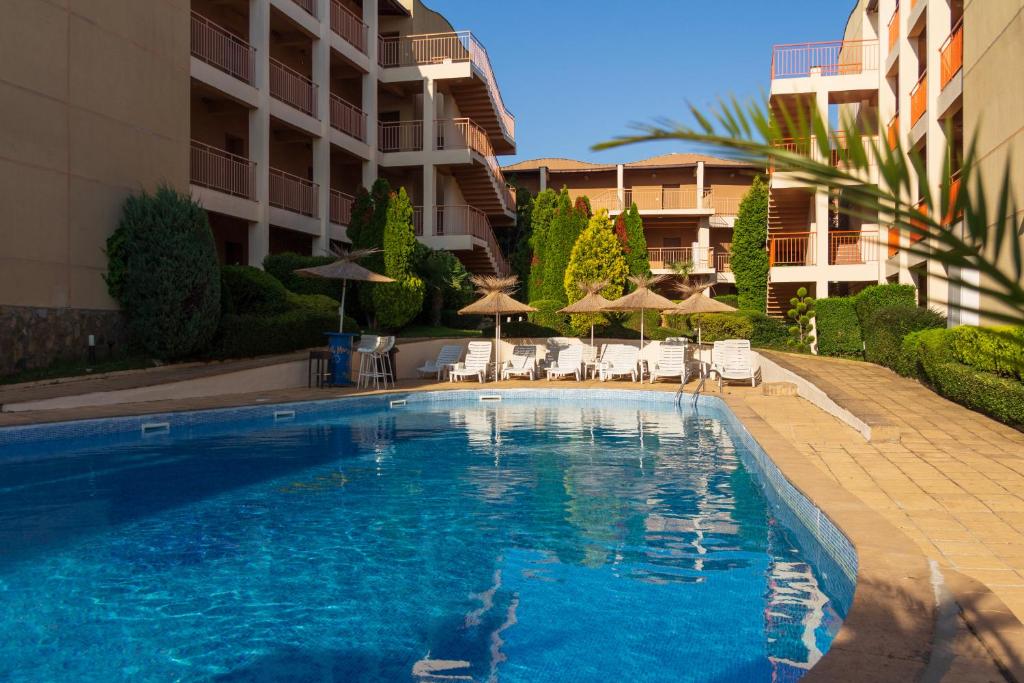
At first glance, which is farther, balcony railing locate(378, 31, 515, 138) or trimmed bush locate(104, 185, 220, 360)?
balcony railing locate(378, 31, 515, 138)

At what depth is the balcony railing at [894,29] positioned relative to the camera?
20531 mm

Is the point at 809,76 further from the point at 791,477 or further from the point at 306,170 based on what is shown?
the point at 791,477

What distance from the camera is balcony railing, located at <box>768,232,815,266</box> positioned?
80.1 feet

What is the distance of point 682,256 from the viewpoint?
112ft

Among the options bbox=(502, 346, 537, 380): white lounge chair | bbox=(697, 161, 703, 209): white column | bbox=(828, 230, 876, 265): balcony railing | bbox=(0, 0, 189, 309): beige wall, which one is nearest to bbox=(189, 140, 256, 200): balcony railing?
bbox=(0, 0, 189, 309): beige wall

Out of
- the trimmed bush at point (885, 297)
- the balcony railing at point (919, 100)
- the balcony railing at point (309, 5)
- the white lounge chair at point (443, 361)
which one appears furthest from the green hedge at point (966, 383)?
the balcony railing at point (309, 5)

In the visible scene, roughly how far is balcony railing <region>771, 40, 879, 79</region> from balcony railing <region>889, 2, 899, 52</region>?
1392mm

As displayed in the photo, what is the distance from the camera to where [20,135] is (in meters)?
12.2

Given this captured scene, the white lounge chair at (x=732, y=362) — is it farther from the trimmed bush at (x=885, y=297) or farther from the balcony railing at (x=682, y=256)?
the balcony railing at (x=682, y=256)

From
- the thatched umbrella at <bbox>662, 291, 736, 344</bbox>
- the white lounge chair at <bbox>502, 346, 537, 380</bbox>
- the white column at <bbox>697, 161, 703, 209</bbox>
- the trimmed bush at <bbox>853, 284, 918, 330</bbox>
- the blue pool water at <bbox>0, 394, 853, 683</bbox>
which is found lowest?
the blue pool water at <bbox>0, 394, 853, 683</bbox>

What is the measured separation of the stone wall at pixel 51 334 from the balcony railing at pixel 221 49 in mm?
6963

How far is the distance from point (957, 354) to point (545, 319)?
39.0 ft

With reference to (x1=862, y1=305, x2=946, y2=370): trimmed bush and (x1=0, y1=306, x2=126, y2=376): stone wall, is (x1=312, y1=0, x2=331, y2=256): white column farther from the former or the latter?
(x1=862, y1=305, x2=946, y2=370): trimmed bush

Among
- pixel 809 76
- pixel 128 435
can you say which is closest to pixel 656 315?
pixel 809 76
